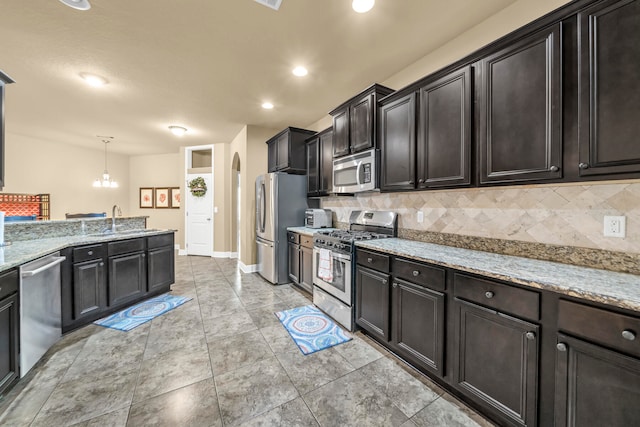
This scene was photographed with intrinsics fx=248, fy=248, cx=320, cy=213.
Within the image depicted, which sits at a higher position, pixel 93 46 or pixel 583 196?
pixel 93 46

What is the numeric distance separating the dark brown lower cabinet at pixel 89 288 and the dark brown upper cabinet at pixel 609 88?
4.18 metres

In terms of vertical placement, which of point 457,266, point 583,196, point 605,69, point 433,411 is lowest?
point 433,411

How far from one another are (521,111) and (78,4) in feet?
10.5

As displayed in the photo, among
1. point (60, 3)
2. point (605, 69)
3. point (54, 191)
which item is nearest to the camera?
point (605, 69)

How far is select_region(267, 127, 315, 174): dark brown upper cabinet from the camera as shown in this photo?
4.15 meters

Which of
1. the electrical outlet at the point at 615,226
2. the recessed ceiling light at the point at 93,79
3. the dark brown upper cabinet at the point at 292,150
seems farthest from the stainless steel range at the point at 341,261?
the recessed ceiling light at the point at 93,79

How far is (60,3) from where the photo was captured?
1864 mm

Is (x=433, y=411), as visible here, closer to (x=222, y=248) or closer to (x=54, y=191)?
(x=222, y=248)

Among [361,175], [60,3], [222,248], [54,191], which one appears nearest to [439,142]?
[361,175]

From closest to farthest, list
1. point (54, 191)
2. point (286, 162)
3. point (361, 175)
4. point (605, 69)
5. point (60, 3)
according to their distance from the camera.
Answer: point (605, 69) → point (60, 3) → point (361, 175) → point (286, 162) → point (54, 191)

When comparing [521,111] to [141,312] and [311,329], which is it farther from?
[141,312]

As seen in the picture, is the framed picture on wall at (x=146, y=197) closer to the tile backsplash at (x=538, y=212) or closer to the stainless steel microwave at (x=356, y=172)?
the stainless steel microwave at (x=356, y=172)

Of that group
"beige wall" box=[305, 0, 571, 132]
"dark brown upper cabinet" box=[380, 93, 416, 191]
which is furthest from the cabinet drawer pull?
"beige wall" box=[305, 0, 571, 132]

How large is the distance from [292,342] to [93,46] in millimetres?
3397
